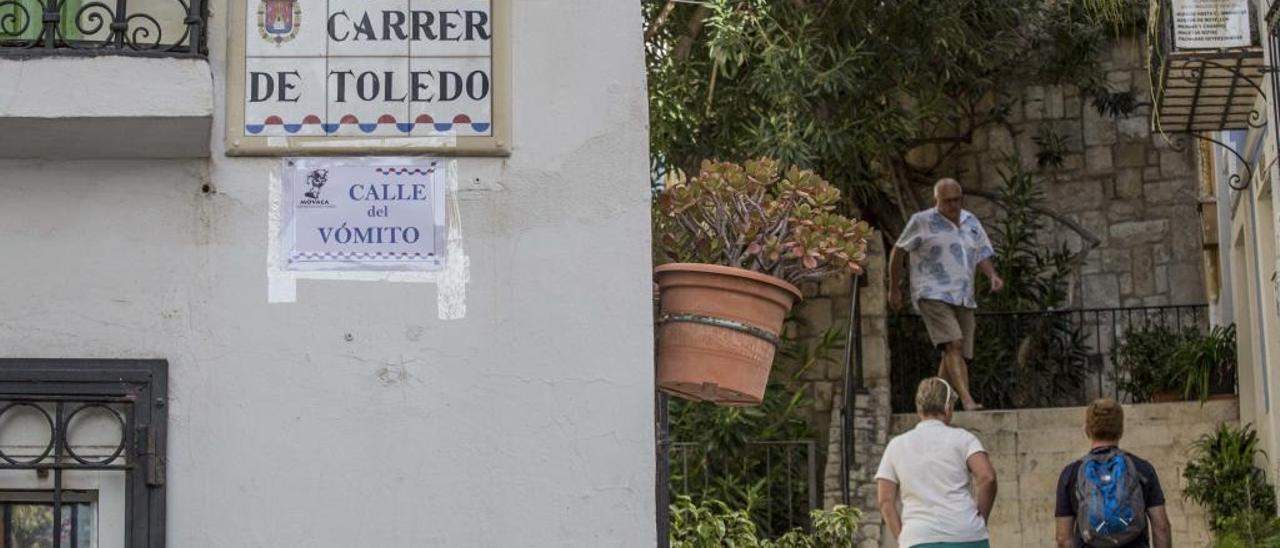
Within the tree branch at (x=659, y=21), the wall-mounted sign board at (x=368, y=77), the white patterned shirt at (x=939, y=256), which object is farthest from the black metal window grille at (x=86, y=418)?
the tree branch at (x=659, y=21)

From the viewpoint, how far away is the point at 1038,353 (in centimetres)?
1594

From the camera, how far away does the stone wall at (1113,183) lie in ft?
56.5

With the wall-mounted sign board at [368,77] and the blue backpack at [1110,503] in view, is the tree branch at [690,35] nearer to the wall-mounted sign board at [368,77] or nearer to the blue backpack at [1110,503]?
the blue backpack at [1110,503]

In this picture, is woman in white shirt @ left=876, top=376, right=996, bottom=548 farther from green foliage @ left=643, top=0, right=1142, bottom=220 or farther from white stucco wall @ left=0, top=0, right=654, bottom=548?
green foliage @ left=643, top=0, right=1142, bottom=220

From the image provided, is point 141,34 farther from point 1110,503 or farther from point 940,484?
point 1110,503

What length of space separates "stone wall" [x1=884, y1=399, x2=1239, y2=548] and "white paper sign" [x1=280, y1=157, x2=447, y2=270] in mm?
6711

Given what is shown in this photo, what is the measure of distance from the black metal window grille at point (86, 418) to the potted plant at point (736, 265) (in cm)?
146

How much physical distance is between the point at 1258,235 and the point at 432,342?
806 cm

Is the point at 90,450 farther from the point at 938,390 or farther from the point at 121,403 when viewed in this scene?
the point at 938,390

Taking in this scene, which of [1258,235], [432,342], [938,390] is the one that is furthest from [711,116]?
[432,342]

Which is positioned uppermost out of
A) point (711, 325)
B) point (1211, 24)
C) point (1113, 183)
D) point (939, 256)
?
point (1113, 183)

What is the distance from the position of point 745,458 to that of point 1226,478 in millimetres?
2958

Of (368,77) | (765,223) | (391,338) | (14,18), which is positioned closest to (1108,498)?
(765,223)

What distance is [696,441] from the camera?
13.4 m
